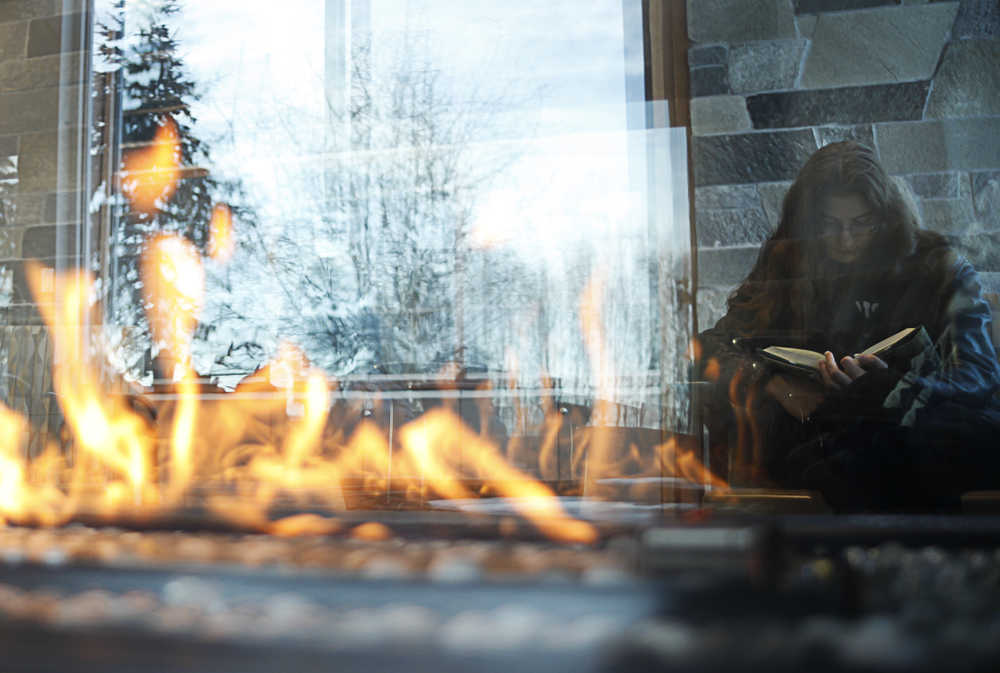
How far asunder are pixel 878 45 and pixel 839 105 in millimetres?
161

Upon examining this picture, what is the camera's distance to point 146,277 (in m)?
2.73

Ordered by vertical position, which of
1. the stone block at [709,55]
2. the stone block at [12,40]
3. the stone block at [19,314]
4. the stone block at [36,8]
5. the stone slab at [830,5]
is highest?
the stone block at [36,8]

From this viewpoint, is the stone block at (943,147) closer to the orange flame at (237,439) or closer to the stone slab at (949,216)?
the stone slab at (949,216)

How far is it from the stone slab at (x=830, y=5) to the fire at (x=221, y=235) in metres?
1.73

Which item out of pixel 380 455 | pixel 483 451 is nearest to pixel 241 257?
pixel 380 455

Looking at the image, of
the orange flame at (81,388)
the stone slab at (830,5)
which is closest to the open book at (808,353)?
the stone slab at (830,5)

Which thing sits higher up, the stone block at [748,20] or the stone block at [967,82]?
the stone block at [748,20]

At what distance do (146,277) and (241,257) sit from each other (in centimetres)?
31

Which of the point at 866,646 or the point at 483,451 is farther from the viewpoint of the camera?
the point at 483,451

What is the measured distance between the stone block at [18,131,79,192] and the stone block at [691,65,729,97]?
6.10ft

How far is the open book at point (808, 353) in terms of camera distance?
164 centimetres

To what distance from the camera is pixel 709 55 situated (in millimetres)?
2049

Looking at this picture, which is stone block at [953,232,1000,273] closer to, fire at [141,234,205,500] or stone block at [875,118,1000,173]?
stone block at [875,118,1000,173]

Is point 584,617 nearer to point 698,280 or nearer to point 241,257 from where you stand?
point 698,280
